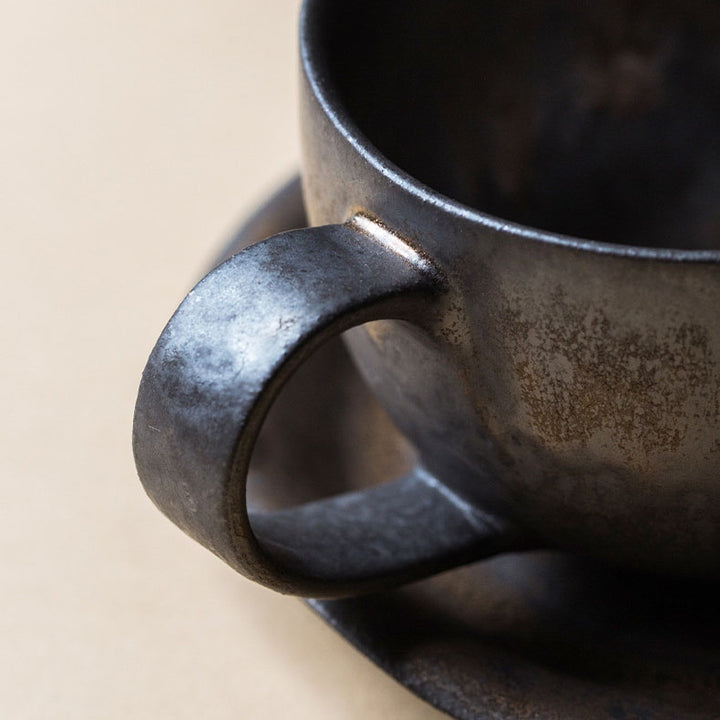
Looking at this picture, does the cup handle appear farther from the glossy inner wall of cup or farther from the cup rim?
the glossy inner wall of cup

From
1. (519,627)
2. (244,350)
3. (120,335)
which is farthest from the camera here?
(120,335)

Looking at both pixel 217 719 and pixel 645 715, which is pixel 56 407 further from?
pixel 645 715

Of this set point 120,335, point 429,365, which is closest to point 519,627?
point 429,365

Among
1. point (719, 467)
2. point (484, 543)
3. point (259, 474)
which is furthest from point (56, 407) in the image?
point (719, 467)

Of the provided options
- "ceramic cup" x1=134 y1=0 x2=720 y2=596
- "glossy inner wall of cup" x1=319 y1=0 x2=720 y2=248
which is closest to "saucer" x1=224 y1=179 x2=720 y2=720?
"ceramic cup" x1=134 y1=0 x2=720 y2=596

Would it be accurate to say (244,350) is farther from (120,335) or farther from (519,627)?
(120,335)

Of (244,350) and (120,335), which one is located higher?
(244,350)

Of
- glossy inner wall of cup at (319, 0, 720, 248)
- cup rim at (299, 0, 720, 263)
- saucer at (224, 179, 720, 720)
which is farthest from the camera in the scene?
glossy inner wall of cup at (319, 0, 720, 248)

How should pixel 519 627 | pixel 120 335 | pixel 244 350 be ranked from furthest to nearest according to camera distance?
1. pixel 120 335
2. pixel 519 627
3. pixel 244 350
